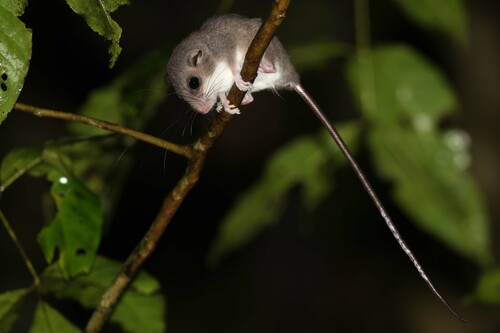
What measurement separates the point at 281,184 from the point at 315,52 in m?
0.54

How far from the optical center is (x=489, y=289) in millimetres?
2389

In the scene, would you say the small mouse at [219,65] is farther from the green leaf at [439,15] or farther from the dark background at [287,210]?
the dark background at [287,210]

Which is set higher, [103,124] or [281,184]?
[103,124]

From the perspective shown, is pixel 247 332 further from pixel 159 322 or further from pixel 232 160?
pixel 159 322

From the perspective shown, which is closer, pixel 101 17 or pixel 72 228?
pixel 101 17

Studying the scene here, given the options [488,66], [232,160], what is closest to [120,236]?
[232,160]

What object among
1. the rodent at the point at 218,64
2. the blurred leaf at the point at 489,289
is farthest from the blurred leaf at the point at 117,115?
the blurred leaf at the point at 489,289

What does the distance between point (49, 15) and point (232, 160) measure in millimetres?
2605

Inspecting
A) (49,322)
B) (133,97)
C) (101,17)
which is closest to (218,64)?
(133,97)

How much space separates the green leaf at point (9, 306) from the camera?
1.99 m

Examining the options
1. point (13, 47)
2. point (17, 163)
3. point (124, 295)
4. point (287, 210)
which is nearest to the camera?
point (13, 47)

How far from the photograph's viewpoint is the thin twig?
1.77 meters

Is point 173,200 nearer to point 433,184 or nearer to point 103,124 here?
point 103,124

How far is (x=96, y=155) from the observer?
8.87 feet
